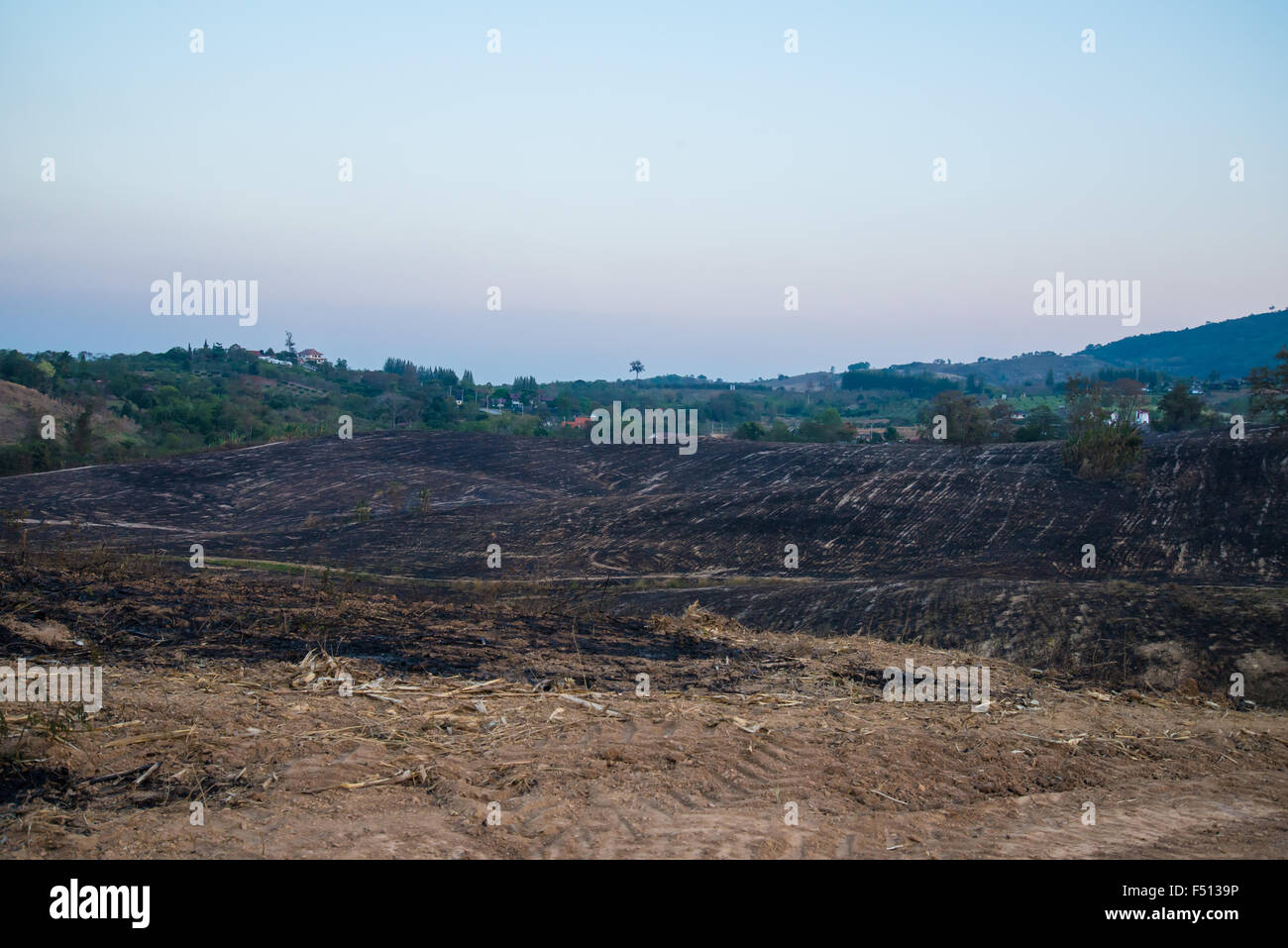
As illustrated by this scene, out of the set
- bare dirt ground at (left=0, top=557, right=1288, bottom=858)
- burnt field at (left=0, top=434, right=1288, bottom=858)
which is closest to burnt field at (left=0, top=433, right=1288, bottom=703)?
burnt field at (left=0, top=434, right=1288, bottom=858)

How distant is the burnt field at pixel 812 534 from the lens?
44.7 ft

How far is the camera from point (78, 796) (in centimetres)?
489

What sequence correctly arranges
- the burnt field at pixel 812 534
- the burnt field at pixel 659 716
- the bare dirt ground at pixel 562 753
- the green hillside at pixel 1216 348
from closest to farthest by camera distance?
the bare dirt ground at pixel 562 753 < the burnt field at pixel 659 716 < the burnt field at pixel 812 534 < the green hillside at pixel 1216 348

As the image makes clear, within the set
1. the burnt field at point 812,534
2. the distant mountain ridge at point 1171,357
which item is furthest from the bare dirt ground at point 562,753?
the distant mountain ridge at point 1171,357

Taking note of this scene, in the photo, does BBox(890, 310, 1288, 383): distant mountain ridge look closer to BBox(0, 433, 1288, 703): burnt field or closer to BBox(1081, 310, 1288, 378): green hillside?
BBox(1081, 310, 1288, 378): green hillside

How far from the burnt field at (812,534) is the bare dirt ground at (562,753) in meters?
3.64

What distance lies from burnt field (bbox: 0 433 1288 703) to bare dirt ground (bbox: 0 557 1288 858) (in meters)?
3.64

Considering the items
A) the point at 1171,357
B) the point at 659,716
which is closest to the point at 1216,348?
the point at 1171,357

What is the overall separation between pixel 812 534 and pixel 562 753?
809 inches

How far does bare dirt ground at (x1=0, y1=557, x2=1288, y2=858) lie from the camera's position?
4.84 metres

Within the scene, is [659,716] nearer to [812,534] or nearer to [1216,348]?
[812,534]

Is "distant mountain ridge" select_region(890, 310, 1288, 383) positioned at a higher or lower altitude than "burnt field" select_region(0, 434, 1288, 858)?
higher

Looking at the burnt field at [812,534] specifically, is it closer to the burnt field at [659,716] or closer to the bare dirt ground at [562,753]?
the burnt field at [659,716]

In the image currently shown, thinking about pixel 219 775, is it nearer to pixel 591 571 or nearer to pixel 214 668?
pixel 214 668
